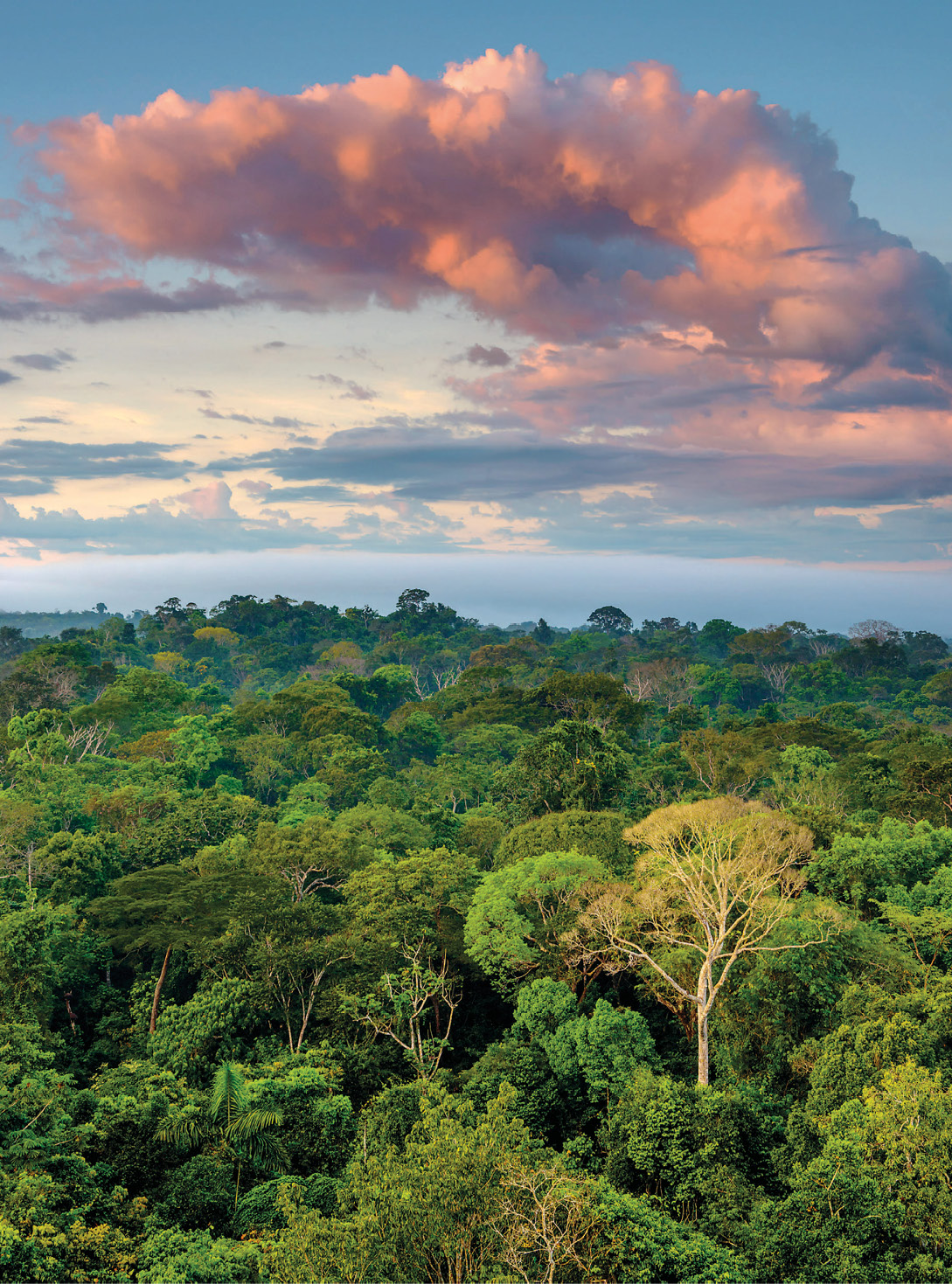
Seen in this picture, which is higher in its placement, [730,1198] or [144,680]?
[144,680]

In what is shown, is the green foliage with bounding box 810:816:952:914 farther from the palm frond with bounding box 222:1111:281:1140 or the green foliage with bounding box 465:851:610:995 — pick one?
the palm frond with bounding box 222:1111:281:1140

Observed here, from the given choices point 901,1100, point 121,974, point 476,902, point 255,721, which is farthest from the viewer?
point 255,721

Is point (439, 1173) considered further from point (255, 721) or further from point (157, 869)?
point (255, 721)

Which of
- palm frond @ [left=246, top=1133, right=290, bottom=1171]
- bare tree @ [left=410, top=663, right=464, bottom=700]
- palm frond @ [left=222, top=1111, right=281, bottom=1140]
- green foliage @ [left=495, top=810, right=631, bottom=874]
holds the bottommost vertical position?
palm frond @ [left=246, top=1133, right=290, bottom=1171]

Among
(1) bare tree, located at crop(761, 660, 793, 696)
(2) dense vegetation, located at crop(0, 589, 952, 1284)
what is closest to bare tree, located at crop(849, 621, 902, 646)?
(1) bare tree, located at crop(761, 660, 793, 696)

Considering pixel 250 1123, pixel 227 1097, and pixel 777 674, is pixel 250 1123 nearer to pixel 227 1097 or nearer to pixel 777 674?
pixel 227 1097

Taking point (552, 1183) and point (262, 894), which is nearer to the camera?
point (552, 1183)

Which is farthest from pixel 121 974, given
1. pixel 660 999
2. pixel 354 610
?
pixel 354 610
